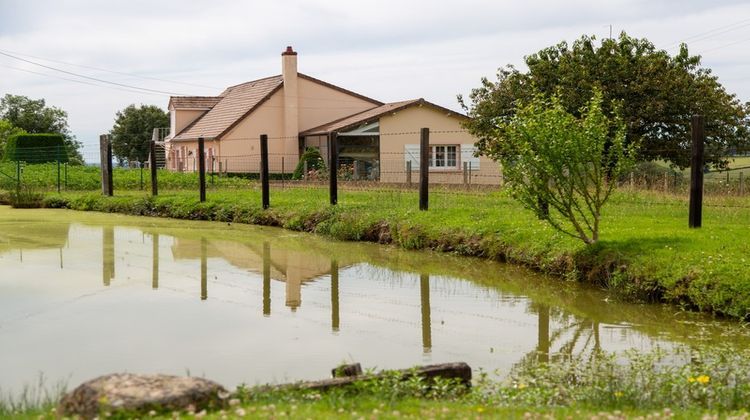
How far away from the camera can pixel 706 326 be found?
Answer: 953 cm

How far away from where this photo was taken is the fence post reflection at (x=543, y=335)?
8.45m

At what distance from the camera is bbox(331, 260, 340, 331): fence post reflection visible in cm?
996

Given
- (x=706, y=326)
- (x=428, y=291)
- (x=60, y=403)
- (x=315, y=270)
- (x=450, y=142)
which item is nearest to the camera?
(x=60, y=403)

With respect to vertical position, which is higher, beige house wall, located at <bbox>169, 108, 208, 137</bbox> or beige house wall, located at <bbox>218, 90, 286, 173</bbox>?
beige house wall, located at <bbox>169, 108, 208, 137</bbox>

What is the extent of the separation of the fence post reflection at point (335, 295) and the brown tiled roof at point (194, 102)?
36.6 metres

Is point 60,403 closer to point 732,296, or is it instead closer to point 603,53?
point 732,296

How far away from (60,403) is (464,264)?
9.40 metres

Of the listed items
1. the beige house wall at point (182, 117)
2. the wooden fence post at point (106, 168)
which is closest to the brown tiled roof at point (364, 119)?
the beige house wall at point (182, 117)

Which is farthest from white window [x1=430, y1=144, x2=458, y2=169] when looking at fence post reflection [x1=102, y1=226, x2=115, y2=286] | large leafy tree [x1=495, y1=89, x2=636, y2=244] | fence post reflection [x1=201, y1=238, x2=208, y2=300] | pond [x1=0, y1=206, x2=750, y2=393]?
large leafy tree [x1=495, y1=89, x2=636, y2=244]

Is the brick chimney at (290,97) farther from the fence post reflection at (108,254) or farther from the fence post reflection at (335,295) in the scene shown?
the fence post reflection at (335,295)

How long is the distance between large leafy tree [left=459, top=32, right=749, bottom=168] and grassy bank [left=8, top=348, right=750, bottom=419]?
20630 millimetres

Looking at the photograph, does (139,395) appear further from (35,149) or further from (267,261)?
(35,149)

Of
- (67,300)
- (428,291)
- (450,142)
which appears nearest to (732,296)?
(428,291)

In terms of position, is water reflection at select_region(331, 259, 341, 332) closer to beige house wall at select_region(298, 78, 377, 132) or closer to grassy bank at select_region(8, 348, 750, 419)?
grassy bank at select_region(8, 348, 750, 419)
